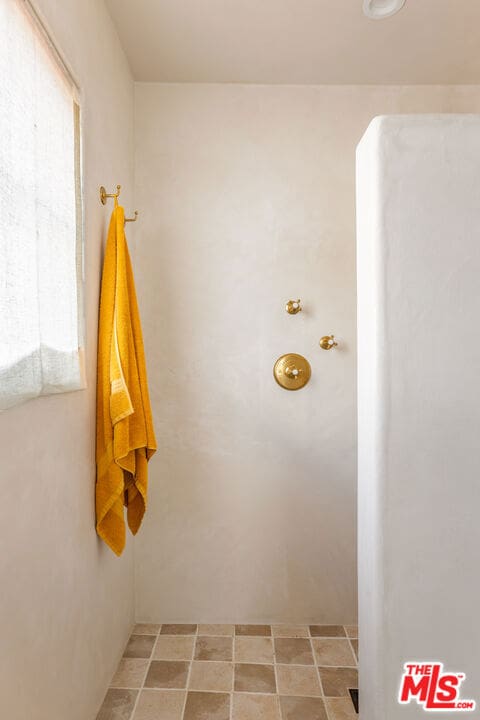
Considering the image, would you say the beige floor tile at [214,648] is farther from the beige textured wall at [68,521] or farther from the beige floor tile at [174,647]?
the beige textured wall at [68,521]

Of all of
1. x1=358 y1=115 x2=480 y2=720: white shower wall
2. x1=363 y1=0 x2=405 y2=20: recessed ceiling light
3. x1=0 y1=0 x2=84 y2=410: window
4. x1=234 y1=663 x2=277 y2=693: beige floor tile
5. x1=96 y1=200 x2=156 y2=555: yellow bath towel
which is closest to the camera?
x1=0 y1=0 x2=84 y2=410: window

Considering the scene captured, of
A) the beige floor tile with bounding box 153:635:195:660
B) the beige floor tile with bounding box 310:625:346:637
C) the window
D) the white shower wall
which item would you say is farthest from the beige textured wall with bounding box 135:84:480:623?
the white shower wall

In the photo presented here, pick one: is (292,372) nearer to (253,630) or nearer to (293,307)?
(293,307)

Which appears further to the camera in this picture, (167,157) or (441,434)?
(167,157)

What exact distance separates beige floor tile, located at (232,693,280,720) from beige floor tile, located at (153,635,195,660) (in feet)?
1.12

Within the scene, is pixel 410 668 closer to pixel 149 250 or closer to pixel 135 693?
pixel 135 693

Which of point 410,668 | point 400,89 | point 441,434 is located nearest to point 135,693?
point 410,668

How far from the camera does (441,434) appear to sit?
54.2 inches

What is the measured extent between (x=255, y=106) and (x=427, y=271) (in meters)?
1.53

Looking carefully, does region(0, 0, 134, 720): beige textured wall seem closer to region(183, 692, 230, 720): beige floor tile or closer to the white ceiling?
the white ceiling

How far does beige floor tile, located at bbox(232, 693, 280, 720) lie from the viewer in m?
1.87

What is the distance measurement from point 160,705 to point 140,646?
411 millimetres

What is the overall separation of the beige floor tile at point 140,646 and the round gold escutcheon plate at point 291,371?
1.24 meters

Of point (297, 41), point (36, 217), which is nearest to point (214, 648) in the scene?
point (36, 217)
